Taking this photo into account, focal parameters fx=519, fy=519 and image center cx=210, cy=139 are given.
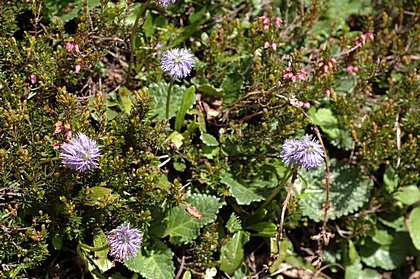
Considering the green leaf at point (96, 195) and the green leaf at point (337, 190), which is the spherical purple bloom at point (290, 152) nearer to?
the green leaf at point (337, 190)

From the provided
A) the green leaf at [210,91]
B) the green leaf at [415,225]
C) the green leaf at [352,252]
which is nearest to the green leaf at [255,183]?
the green leaf at [210,91]

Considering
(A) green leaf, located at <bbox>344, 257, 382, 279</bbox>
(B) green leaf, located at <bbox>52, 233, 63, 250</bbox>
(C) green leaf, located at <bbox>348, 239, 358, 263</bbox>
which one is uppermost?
(B) green leaf, located at <bbox>52, 233, 63, 250</bbox>

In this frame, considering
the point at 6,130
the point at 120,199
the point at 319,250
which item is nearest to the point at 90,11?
the point at 6,130

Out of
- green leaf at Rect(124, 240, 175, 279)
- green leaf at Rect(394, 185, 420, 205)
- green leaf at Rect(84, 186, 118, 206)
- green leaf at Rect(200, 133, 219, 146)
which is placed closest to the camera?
green leaf at Rect(84, 186, 118, 206)

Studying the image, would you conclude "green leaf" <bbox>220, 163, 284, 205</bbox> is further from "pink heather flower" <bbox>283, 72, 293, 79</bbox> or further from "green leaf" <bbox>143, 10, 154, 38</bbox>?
"green leaf" <bbox>143, 10, 154, 38</bbox>

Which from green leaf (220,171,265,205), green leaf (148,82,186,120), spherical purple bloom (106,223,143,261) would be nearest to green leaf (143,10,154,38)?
green leaf (148,82,186,120)

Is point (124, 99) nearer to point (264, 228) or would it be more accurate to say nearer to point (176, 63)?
point (176, 63)
